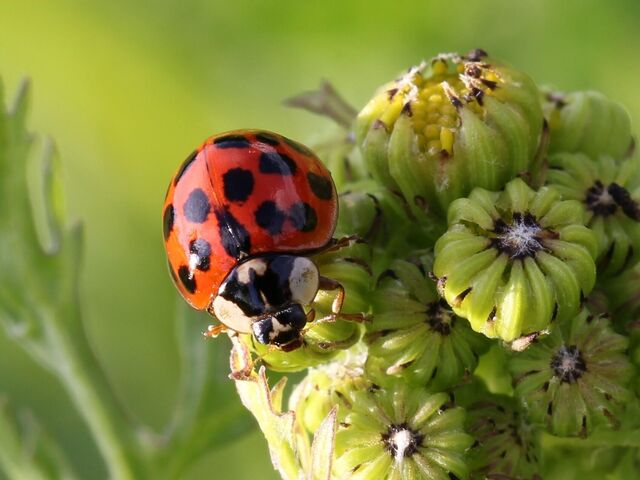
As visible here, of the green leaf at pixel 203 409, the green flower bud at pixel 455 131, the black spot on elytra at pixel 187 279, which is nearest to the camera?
the green flower bud at pixel 455 131

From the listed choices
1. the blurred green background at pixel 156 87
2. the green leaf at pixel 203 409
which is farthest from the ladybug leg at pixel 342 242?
the blurred green background at pixel 156 87

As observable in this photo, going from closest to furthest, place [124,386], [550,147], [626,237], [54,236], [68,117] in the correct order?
1. [626,237]
2. [550,147]
3. [54,236]
4. [124,386]
5. [68,117]

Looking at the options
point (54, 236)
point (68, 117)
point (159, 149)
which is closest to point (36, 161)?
point (68, 117)

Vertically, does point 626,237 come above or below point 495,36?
below

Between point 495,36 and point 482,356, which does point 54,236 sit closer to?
point 482,356

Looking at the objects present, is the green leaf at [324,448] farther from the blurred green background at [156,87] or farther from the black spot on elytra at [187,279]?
the blurred green background at [156,87]

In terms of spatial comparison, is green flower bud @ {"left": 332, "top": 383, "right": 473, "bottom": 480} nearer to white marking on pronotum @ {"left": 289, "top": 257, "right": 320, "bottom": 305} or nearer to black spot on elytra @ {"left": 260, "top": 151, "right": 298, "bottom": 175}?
white marking on pronotum @ {"left": 289, "top": 257, "right": 320, "bottom": 305}

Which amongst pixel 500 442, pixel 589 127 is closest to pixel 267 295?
pixel 500 442
